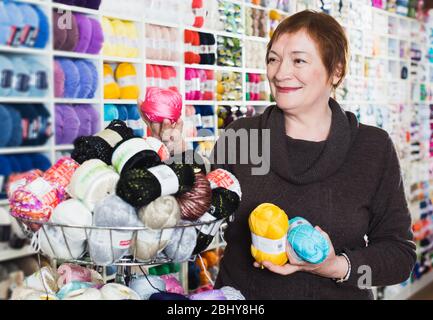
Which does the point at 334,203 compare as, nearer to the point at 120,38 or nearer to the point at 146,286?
the point at 146,286

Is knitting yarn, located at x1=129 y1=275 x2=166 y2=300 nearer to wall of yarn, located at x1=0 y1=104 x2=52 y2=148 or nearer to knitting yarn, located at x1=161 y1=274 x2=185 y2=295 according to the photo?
knitting yarn, located at x1=161 y1=274 x2=185 y2=295

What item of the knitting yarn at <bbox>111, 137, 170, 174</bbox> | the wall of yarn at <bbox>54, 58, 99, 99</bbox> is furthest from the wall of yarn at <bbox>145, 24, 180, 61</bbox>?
the knitting yarn at <bbox>111, 137, 170, 174</bbox>

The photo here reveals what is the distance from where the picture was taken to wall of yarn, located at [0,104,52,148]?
88.5 inches

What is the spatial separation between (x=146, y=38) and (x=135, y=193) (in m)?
2.18

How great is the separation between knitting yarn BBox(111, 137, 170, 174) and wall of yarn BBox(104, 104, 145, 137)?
1.87m

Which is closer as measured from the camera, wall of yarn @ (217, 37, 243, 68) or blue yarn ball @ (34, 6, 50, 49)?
blue yarn ball @ (34, 6, 50, 49)

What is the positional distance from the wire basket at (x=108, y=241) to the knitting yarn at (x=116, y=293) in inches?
1.8

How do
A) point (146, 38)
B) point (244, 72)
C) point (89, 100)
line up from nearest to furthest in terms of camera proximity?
point (89, 100), point (146, 38), point (244, 72)

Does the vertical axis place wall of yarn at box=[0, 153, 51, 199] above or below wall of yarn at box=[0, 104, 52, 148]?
below

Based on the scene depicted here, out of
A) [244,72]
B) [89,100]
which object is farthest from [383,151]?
[244,72]

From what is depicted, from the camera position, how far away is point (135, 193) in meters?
0.79

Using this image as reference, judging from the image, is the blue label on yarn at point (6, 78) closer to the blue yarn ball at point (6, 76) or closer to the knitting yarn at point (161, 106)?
the blue yarn ball at point (6, 76)

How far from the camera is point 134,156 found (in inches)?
33.8
